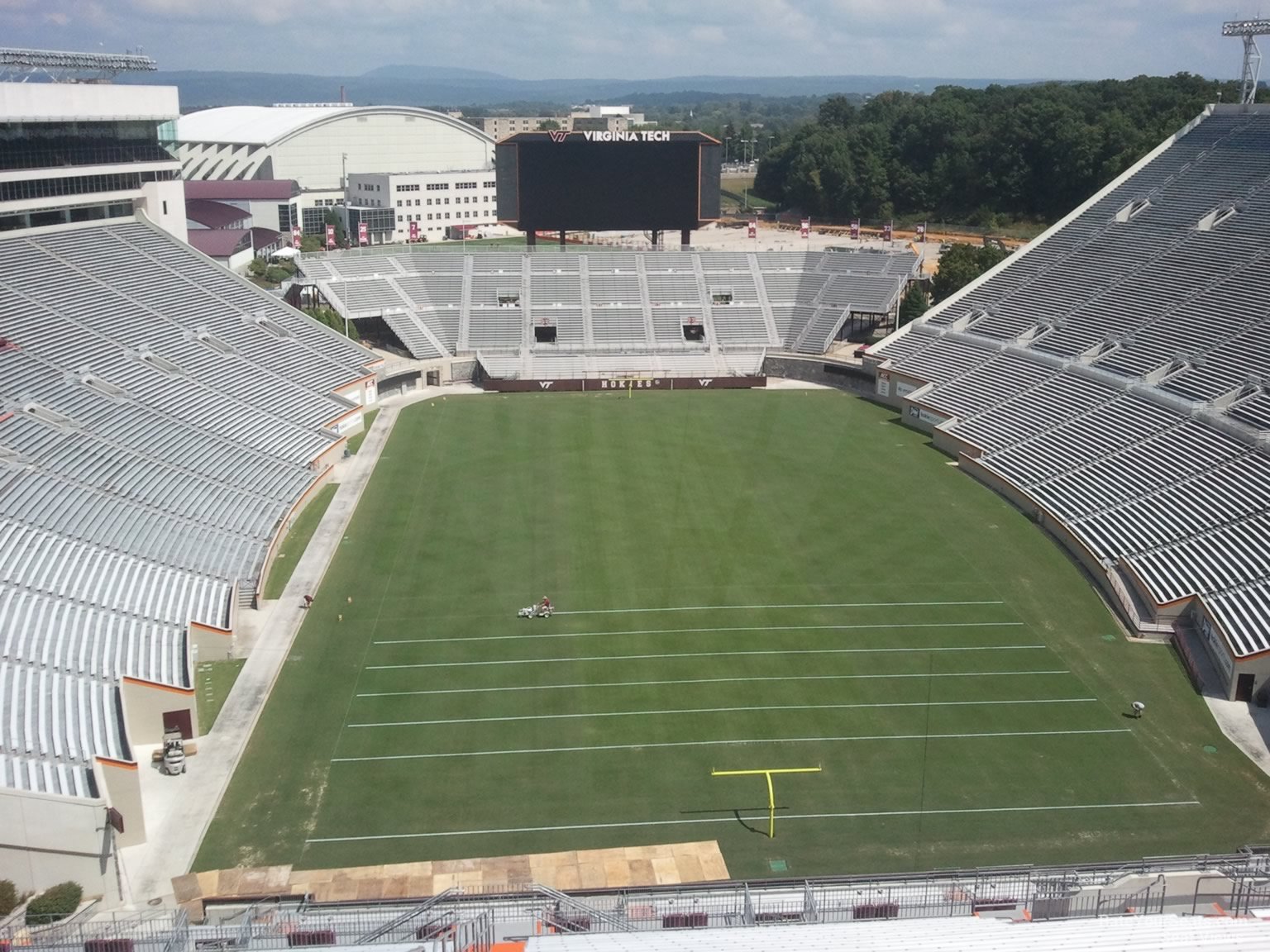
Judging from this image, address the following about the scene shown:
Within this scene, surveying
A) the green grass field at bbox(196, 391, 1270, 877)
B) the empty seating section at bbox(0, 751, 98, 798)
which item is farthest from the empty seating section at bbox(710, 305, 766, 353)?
the empty seating section at bbox(0, 751, 98, 798)

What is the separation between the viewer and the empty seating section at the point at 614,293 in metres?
55.7

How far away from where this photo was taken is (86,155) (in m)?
42.9

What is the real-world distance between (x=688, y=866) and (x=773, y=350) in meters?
40.2

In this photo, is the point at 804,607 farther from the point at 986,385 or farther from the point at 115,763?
the point at 986,385

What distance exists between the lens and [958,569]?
30109 mm

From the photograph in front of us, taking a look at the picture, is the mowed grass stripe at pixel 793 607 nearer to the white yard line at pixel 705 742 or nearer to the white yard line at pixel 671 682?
the white yard line at pixel 671 682

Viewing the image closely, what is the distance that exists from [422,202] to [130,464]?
73631 millimetres

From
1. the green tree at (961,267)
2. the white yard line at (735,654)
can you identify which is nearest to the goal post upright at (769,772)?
the white yard line at (735,654)

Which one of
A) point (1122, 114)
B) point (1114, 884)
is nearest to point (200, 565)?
point (1114, 884)

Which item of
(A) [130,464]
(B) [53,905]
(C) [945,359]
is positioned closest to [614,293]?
(C) [945,359]

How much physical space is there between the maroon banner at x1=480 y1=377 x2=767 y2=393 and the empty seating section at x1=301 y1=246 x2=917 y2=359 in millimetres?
3802

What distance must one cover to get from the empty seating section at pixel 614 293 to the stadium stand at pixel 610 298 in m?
0.07

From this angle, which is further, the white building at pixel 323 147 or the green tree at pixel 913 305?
the white building at pixel 323 147

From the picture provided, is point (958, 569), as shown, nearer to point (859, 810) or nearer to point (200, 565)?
point (859, 810)
